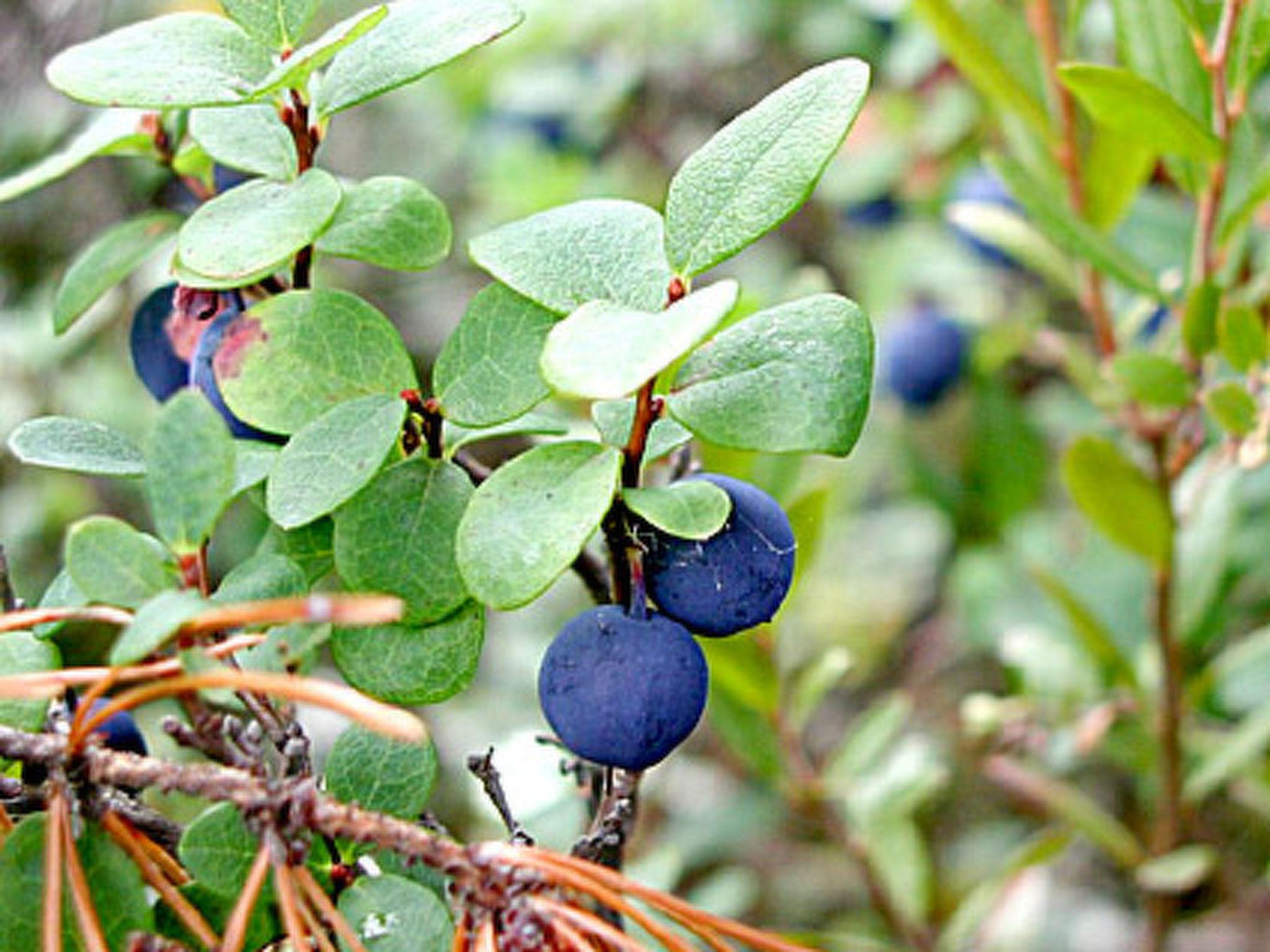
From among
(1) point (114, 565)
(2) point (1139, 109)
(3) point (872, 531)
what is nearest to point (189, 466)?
(1) point (114, 565)

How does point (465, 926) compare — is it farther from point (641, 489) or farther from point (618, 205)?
point (618, 205)

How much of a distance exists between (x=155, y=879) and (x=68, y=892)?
35 millimetres

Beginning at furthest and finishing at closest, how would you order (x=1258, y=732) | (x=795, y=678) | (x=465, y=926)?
(x=795, y=678), (x=1258, y=732), (x=465, y=926)

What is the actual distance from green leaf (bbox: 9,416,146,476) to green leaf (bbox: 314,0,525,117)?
0.59ft

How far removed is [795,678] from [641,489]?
1.73m

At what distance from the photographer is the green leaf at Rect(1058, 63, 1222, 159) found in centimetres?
89

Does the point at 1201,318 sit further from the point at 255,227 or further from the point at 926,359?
the point at 926,359

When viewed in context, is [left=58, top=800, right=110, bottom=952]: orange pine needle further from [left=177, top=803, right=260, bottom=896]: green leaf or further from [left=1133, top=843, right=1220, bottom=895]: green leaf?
[left=1133, top=843, right=1220, bottom=895]: green leaf

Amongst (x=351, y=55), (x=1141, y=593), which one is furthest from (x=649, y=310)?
(x=1141, y=593)

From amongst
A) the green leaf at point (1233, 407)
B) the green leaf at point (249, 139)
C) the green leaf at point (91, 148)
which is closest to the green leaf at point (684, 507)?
the green leaf at point (249, 139)

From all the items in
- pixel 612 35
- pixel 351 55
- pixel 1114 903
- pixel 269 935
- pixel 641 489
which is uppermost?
pixel 351 55

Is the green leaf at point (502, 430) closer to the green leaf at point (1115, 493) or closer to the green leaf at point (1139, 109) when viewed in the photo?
the green leaf at point (1139, 109)

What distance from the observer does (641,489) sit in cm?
63

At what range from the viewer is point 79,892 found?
578 mm
